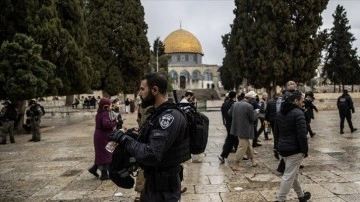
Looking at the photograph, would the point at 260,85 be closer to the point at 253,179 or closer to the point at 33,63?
the point at 33,63

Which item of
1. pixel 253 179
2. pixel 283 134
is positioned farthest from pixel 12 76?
pixel 283 134

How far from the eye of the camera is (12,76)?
15.1m

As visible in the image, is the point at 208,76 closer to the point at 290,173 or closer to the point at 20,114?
the point at 20,114

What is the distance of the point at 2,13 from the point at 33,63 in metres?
2.83

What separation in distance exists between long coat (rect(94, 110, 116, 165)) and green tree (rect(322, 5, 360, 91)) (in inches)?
1817

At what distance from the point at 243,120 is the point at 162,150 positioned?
17.5 ft

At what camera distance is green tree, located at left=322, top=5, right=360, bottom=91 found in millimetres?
48531

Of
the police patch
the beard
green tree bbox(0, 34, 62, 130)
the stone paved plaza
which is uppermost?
green tree bbox(0, 34, 62, 130)

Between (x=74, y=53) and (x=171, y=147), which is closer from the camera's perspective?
(x=171, y=147)

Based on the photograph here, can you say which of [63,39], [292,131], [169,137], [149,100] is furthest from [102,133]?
[63,39]

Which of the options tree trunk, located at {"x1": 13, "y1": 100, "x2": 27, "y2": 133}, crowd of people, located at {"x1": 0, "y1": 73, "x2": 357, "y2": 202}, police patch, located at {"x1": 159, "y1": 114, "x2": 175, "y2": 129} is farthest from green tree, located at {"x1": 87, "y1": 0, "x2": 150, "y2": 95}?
police patch, located at {"x1": 159, "y1": 114, "x2": 175, "y2": 129}

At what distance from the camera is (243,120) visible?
8.02 m

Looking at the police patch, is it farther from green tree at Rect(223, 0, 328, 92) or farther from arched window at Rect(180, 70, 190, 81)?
arched window at Rect(180, 70, 190, 81)

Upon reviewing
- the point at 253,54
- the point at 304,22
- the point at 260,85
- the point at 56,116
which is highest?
the point at 304,22
